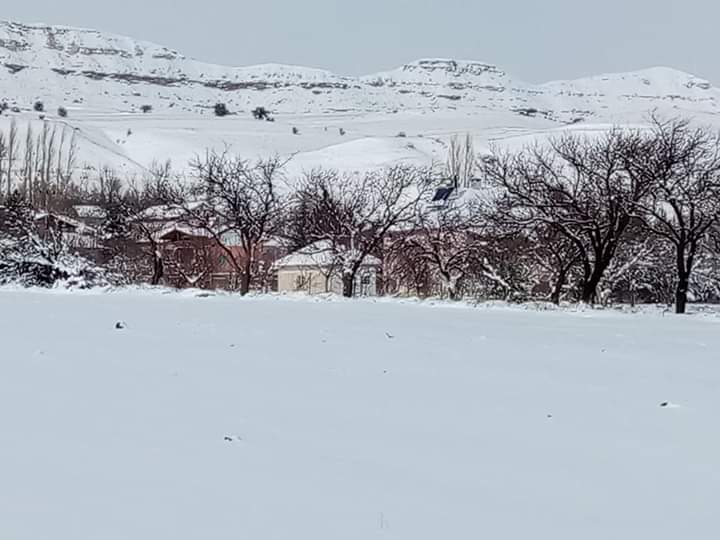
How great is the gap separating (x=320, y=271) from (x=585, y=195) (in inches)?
501

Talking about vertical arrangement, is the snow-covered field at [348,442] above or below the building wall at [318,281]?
above

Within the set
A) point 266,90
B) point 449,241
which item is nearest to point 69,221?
point 449,241

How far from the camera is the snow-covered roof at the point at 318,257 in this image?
28.2 meters

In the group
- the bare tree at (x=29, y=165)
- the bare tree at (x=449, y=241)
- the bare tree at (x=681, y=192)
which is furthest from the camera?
the bare tree at (x=29, y=165)

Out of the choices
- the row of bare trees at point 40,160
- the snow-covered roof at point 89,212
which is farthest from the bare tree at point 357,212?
the row of bare trees at point 40,160

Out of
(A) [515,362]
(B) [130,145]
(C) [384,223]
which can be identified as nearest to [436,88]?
(B) [130,145]

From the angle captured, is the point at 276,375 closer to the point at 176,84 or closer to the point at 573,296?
the point at 573,296

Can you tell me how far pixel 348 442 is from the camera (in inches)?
152

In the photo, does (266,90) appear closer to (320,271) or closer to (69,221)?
(69,221)

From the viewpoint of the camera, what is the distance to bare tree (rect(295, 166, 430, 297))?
1065 inches

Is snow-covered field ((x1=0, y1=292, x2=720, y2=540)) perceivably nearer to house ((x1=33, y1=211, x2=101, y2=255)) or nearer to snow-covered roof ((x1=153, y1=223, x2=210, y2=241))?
house ((x1=33, y1=211, x2=101, y2=255))

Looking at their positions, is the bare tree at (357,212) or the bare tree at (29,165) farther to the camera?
the bare tree at (29,165)

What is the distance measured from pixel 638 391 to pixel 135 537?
3.92 meters

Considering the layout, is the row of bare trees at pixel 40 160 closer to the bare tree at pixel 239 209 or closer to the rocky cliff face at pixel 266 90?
the bare tree at pixel 239 209
